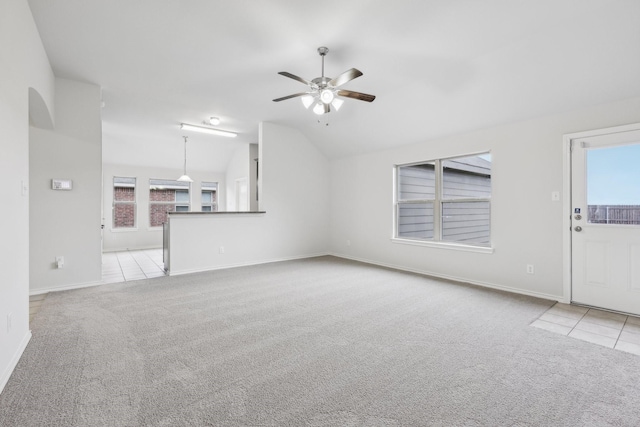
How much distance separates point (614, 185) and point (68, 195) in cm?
676

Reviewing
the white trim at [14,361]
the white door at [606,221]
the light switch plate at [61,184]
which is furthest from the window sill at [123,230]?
the white door at [606,221]

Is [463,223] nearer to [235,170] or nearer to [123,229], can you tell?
[235,170]

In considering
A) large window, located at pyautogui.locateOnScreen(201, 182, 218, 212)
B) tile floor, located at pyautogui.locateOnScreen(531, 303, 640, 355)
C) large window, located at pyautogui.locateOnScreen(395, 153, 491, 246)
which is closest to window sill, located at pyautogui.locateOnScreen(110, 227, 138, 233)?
large window, located at pyautogui.locateOnScreen(201, 182, 218, 212)

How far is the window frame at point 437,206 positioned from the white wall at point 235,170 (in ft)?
14.1

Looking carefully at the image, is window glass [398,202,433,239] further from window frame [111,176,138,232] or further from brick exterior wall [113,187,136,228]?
brick exterior wall [113,187,136,228]

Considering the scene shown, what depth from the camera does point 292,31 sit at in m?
2.90

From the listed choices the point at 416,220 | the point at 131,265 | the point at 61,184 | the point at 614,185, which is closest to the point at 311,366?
the point at 614,185

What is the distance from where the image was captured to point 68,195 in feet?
13.3

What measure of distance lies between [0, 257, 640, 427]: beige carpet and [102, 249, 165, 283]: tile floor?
1225 mm

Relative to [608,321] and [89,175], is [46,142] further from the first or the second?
[608,321]

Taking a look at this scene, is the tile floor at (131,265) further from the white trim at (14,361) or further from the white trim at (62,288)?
the white trim at (14,361)

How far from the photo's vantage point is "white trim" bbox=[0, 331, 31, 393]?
188 cm

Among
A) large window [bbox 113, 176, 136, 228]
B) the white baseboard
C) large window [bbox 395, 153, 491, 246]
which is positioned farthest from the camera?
large window [bbox 113, 176, 136, 228]

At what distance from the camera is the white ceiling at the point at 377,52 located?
2.57 meters
